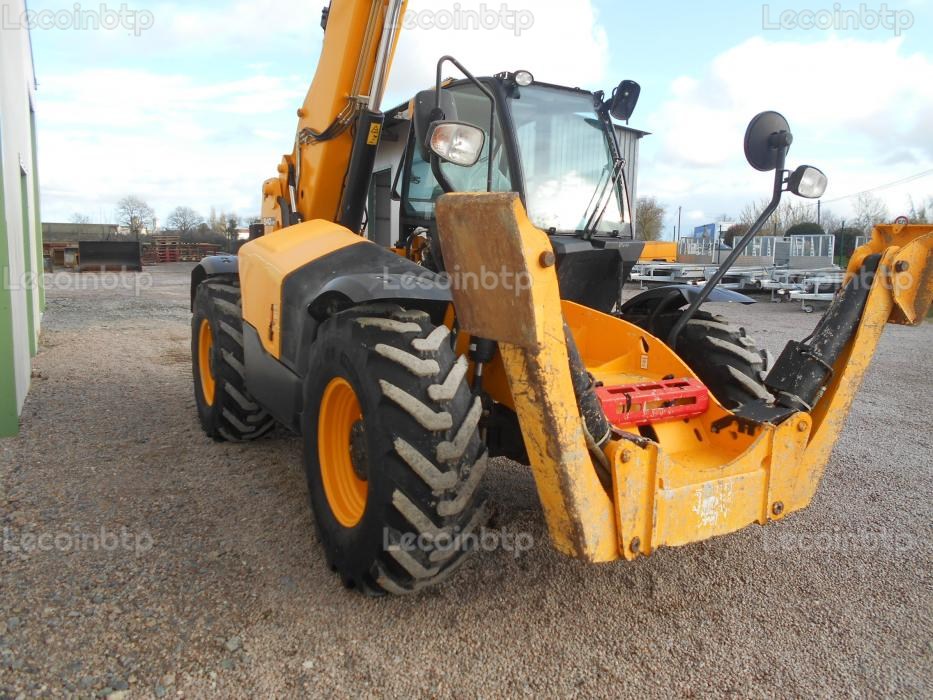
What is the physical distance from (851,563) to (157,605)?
3051 mm

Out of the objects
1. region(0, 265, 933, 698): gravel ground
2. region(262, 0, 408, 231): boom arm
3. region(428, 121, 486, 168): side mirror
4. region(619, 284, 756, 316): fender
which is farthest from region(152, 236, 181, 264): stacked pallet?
region(428, 121, 486, 168): side mirror

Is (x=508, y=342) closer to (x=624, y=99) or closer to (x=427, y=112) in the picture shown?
(x=427, y=112)

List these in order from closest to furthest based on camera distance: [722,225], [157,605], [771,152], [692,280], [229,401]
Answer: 1. [157,605]
2. [771,152]
3. [229,401]
4. [692,280]
5. [722,225]

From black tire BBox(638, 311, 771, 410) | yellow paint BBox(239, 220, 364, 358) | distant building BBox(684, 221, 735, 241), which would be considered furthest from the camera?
distant building BBox(684, 221, 735, 241)

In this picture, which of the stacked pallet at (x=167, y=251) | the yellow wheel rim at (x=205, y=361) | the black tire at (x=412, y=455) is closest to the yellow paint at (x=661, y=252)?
the yellow wheel rim at (x=205, y=361)

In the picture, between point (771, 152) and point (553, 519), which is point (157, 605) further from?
point (771, 152)

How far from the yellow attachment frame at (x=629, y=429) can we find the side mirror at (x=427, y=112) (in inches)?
28.0

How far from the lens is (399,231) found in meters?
4.07

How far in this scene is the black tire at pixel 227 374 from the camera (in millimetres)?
4578

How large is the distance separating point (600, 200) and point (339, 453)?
183 cm

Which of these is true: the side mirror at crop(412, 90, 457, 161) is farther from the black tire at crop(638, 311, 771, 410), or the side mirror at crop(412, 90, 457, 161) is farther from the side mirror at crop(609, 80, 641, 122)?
the black tire at crop(638, 311, 771, 410)

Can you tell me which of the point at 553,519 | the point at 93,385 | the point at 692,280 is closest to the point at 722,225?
the point at 692,280

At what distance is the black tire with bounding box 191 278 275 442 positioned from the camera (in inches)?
180

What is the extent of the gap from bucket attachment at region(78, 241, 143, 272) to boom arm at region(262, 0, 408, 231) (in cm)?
2497
